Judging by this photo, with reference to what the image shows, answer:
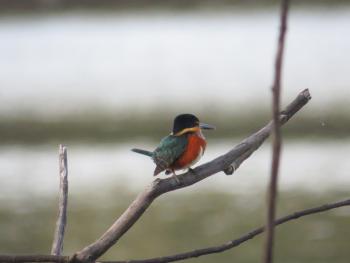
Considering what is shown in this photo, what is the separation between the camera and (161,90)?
17.2 meters

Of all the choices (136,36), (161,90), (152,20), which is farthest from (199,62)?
(152,20)

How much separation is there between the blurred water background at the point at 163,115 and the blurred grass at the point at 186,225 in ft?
0.09

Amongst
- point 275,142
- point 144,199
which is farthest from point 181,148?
point 275,142

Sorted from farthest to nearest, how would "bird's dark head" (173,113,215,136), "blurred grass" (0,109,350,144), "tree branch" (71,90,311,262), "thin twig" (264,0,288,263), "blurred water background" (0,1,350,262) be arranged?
"blurred grass" (0,109,350,144) → "blurred water background" (0,1,350,262) → "bird's dark head" (173,113,215,136) → "tree branch" (71,90,311,262) → "thin twig" (264,0,288,263)

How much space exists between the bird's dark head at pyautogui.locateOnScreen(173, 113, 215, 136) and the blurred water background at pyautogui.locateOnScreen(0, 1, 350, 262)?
256 cm

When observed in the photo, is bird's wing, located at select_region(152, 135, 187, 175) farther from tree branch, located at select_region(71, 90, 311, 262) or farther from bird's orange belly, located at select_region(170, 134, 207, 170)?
tree branch, located at select_region(71, 90, 311, 262)

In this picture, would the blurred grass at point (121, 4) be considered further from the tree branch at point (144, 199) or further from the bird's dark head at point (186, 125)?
the tree branch at point (144, 199)

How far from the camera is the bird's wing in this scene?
316 centimetres

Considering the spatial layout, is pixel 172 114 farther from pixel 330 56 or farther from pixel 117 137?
pixel 330 56

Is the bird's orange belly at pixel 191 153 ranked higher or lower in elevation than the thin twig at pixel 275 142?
lower

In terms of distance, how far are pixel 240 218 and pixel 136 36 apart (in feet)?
46.6

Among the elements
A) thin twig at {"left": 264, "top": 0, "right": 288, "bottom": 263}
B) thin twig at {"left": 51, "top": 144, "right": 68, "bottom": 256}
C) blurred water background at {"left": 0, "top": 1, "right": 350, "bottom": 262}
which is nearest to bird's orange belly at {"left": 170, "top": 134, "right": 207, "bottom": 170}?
thin twig at {"left": 51, "top": 144, "right": 68, "bottom": 256}

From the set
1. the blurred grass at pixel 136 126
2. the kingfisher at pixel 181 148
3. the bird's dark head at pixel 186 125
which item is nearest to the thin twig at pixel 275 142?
the kingfisher at pixel 181 148

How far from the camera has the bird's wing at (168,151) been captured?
10.4 ft
